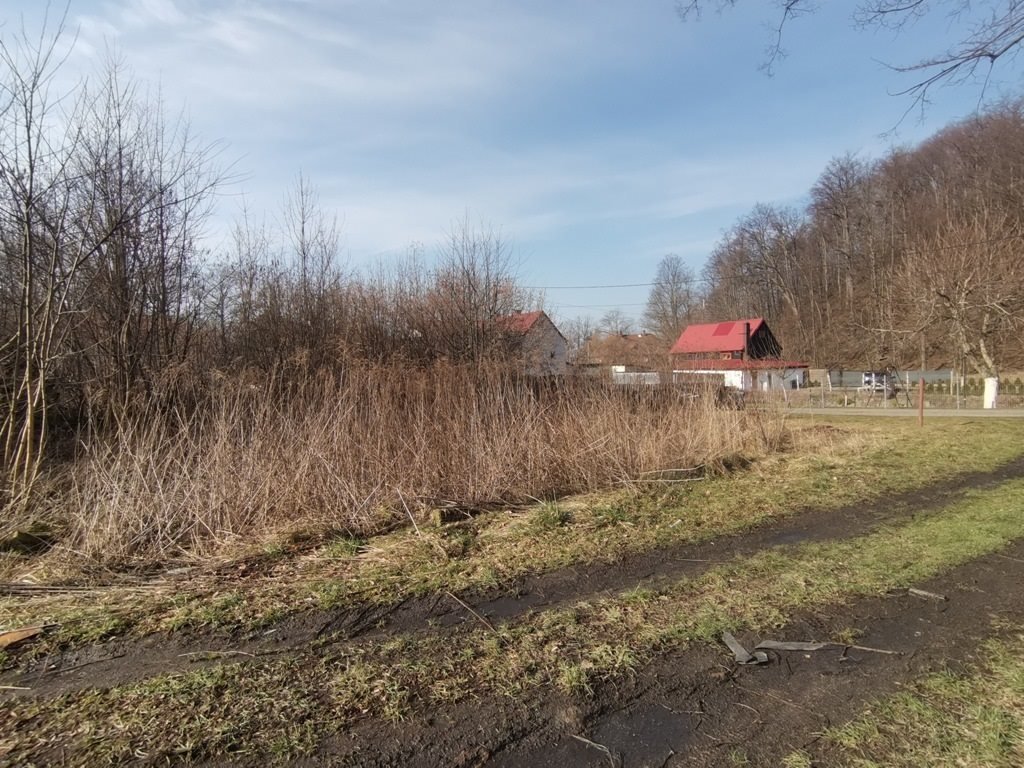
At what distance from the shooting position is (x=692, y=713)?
101 inches

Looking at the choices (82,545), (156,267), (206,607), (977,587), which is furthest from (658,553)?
(156,267)

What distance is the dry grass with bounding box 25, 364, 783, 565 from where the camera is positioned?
5.10 metres

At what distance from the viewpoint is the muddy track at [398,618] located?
2.99 metres

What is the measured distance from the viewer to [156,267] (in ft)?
33.5

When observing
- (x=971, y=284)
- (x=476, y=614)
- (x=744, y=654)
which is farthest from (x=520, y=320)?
(x=971, y=284)

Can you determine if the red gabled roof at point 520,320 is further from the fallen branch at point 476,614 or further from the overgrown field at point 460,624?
the fallen branch at point 476,614

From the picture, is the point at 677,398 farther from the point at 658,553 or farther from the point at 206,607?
the point at 206,607

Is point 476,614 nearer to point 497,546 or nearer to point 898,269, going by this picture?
point 497,546

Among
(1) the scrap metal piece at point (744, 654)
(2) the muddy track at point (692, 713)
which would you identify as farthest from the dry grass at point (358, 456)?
(1) the scrap metal piece at point (744, 654)

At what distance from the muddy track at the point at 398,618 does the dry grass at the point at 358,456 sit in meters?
1.71

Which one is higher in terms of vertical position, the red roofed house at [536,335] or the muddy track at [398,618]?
the red roofed house at [536,335]

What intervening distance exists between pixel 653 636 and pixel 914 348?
58829 millimetres

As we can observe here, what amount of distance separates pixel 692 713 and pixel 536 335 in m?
14.1

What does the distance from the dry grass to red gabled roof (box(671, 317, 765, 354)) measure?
45121mm
